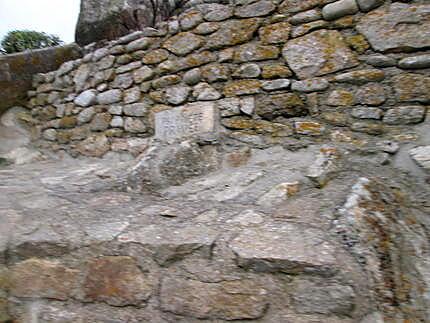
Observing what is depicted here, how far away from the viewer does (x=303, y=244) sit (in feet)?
3.44

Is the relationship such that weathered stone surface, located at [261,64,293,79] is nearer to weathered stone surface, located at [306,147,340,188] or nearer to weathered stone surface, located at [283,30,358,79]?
weathered stone surface, located at [283,30,358,79]

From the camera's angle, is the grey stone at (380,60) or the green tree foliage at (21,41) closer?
the grey stone at (380,60)

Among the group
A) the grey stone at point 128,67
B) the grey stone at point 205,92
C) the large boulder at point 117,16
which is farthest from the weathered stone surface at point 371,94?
the large boulder at point 117,16

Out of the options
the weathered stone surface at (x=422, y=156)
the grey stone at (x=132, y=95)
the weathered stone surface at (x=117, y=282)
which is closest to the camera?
the weathered stone surface at (x=117, y=282)

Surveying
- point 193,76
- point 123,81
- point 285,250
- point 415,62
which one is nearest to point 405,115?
point 415,62

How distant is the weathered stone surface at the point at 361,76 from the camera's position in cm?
153

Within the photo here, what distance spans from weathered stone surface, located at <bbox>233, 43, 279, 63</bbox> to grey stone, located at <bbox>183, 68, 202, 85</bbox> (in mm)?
226

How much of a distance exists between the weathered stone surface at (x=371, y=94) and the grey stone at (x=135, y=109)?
1225 mm

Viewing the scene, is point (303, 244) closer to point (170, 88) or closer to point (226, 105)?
point (226, 105)

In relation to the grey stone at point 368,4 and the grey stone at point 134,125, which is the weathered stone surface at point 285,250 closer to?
the grey stone at point 368,4

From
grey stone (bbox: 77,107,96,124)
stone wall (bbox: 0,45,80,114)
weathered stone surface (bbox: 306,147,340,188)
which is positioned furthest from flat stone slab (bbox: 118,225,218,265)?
stone wall (bbox: 0,45,80,114)

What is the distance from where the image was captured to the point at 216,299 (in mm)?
1030

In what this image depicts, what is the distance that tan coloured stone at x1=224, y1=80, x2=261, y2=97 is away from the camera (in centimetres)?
181

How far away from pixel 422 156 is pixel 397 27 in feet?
1.85
